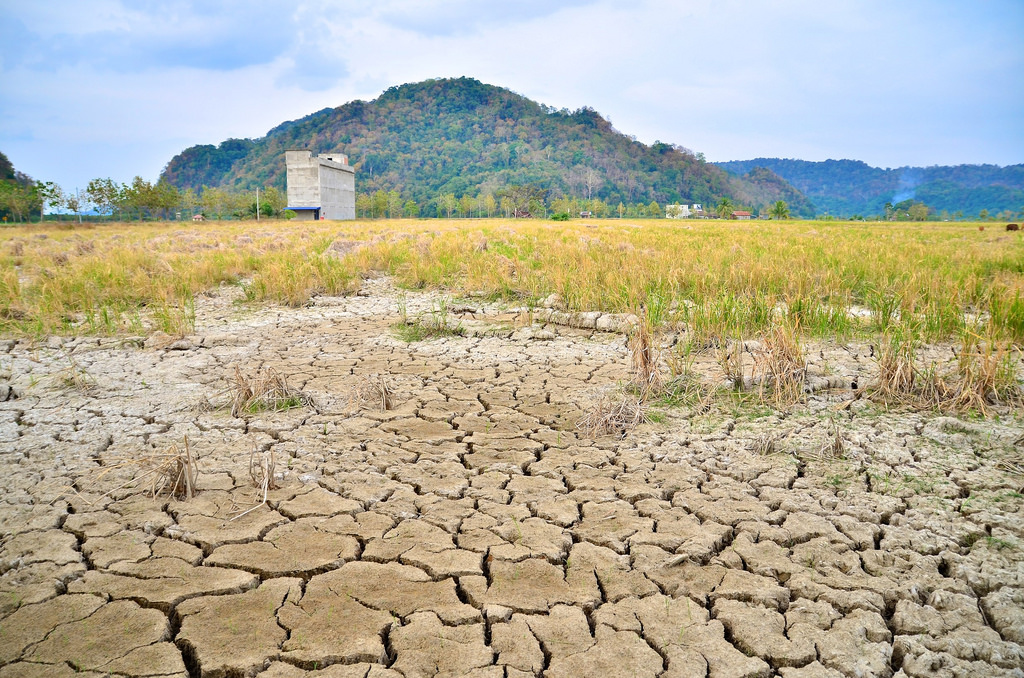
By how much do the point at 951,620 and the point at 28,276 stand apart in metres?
13.3

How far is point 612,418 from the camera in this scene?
13.3 ft

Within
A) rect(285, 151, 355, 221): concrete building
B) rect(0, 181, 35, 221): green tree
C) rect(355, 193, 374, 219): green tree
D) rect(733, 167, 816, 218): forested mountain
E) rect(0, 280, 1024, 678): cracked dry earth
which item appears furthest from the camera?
rect(733, 167, 816, 218): forested mountain

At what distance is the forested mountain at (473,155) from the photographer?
121 m

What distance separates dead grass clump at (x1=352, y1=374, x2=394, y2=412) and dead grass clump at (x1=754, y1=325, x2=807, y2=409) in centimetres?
279

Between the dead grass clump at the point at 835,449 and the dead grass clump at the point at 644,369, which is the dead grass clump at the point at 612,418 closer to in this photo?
the dead grass clump at the point at 644,369

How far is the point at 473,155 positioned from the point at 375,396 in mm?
143994

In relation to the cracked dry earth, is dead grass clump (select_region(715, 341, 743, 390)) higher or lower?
higher

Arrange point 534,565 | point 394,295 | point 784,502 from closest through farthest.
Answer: point 534,565, point 784,502, point 394,295

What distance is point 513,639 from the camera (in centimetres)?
210

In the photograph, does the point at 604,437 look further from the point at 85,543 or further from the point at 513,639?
the point at 85,543

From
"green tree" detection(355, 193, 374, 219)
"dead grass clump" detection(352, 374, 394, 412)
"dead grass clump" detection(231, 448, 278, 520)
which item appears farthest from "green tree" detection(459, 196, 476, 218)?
"dead grass clump" detection(231, 448, 278, 520)

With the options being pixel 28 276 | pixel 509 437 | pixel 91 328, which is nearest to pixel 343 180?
pixel 28 276

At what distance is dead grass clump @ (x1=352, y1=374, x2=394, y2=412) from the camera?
4520 millimetres

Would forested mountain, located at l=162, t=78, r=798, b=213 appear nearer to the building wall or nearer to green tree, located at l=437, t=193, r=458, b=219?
green tree, located at l=437, t=193, r=458, b=219
